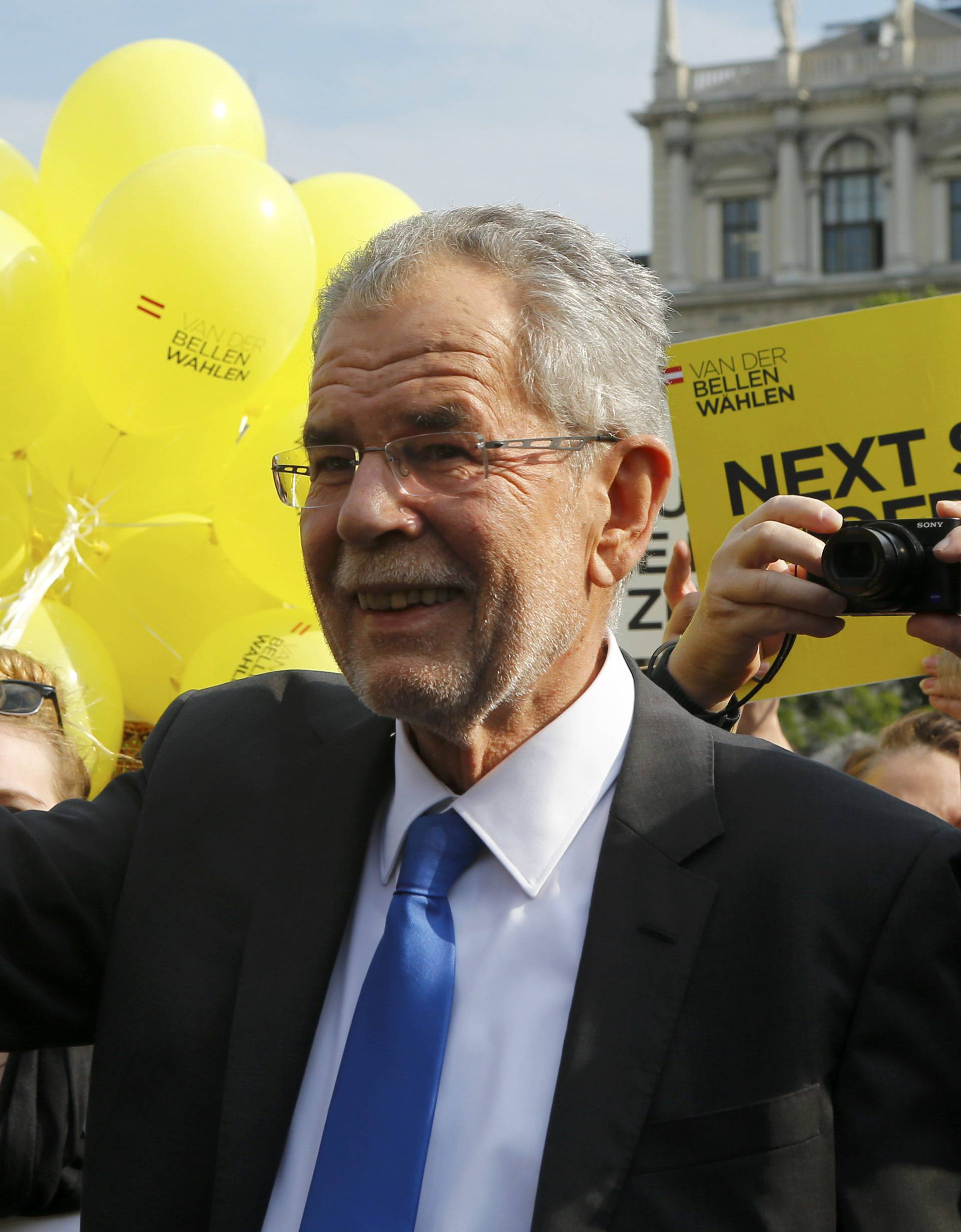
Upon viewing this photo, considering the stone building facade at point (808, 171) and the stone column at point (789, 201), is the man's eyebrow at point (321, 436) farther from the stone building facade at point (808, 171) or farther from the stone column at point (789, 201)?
the stone column at point (789, 201)

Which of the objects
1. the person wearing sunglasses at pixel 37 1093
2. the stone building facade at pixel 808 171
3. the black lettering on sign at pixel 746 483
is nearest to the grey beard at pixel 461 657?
the black lettering on sign at pixel 746 483

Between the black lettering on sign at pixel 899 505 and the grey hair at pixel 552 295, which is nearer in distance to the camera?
the grey hair at pixel 552 295

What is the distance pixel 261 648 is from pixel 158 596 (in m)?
0.46

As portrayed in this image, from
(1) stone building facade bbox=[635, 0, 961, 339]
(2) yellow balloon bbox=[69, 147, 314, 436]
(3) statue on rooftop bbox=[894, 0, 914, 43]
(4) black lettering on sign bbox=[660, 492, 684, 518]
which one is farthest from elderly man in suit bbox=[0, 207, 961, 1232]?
(3) statue on rooftop bbox=[894, 0, 914, 43]

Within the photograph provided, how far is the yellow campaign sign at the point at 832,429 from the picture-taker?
84.9 inches

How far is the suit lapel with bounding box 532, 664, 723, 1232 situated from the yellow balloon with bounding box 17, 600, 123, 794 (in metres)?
1.94

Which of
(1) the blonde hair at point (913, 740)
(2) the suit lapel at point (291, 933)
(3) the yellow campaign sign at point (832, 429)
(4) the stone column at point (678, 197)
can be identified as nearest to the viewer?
(2) the suit lapel at point (291, 933)

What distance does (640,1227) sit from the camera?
1.36m

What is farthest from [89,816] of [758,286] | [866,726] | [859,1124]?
[758,286]

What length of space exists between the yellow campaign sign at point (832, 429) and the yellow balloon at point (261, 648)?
137 cm

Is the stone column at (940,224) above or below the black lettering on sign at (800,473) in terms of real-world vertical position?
above

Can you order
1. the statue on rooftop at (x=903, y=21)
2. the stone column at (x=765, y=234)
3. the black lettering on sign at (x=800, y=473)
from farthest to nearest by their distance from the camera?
the stone column at (x=765, y=234)
the statue on rooftop at (x=903, y=21)
the black lettering on sign at (x=800, y=473)

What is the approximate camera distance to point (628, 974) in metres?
1.47

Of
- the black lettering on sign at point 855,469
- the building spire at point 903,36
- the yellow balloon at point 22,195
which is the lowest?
the black lettering on sign at point 855,469
